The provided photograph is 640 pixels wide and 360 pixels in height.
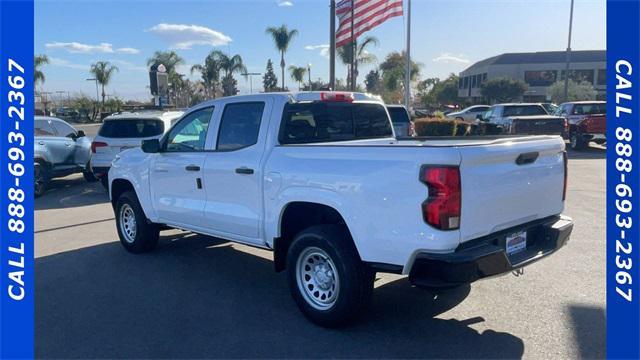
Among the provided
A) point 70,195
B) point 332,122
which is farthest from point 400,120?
point 332,122

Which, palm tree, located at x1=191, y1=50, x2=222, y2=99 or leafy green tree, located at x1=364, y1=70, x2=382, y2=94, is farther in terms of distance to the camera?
leafy green tree, located at x1=364, y1=70, x2=382, y2=94

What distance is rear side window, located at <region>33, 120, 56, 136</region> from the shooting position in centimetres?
1157

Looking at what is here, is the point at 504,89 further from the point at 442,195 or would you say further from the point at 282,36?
the point at 442,195

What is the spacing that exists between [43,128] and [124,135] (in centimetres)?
229

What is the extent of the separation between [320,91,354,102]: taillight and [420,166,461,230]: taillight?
6.28 feet

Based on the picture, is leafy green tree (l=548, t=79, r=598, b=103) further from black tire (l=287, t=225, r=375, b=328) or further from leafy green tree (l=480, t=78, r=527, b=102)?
black tire (l=287, t=225, r=375, b=328)

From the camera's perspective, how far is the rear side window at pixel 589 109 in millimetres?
18798

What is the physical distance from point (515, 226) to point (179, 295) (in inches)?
128

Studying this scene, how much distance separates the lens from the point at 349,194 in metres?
3.81

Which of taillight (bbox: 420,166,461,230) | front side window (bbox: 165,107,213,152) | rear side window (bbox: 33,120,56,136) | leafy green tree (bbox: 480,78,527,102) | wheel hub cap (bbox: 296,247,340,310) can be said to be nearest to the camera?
taillight (bbox: 420,166,461,230)

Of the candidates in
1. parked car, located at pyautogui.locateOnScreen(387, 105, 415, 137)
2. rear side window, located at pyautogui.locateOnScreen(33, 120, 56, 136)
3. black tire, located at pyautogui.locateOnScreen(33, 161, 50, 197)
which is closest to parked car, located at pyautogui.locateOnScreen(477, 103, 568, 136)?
parked car, located at pyautogui.locateOnScreen(387, 105, 415, 137)

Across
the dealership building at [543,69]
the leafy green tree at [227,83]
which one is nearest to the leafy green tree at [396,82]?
the leafy green tree at [227,83]

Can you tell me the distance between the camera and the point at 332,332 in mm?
4121

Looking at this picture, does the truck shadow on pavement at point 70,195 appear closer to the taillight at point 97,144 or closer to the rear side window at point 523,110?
the taillight at point 97,144
